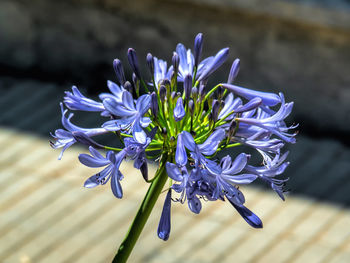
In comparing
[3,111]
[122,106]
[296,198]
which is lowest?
[3,111]

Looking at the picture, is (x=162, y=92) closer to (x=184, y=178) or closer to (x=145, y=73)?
(x=184, y=178)

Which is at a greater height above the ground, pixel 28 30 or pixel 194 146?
pixel 194 146

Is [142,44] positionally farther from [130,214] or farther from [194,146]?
[194,146]

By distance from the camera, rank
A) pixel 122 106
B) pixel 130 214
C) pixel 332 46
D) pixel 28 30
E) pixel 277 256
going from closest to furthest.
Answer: pixel 122 106, pixel 277 256, pixel 130 214, pixel 332 46, pixel 28 30

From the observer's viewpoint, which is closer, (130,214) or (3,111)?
(130,214)

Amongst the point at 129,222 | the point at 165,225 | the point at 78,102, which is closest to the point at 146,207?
the point at 165,225

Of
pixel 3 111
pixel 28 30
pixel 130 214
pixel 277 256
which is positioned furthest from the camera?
pixel 28 30

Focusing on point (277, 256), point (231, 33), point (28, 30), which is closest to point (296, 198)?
point (277, 256)
